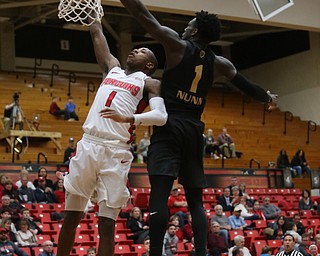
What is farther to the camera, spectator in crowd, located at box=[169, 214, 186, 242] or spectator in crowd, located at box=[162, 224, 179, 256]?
spectator in crowd, located at box=[169, 214, 186, 242]

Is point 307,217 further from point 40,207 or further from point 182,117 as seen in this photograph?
point 182,117

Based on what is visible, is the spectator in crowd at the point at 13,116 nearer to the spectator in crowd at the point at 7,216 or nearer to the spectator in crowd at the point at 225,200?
the spectator in crowd at the point at 225,200

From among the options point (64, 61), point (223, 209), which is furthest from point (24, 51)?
point (223, 209)

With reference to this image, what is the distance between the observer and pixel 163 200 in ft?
18.5

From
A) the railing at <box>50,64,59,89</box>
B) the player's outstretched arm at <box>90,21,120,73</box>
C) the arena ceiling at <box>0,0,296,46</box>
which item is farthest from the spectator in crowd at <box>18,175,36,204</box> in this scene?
the arena ceiling at <box>0,0,296,46</box>

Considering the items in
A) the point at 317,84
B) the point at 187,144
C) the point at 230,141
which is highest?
the point at 317,84

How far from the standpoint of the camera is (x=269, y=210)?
677 inches

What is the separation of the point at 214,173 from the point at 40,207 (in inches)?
265

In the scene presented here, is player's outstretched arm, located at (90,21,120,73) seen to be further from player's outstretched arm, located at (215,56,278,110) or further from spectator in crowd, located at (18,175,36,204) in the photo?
spectator in crowd, located at (18,175,36,204)

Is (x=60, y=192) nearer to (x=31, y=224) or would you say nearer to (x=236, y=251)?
(x=31, y=224)

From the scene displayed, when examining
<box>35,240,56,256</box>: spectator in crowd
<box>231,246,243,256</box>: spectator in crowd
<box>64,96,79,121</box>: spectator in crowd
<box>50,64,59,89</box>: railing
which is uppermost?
<box>50,64,59,89</box>: railing

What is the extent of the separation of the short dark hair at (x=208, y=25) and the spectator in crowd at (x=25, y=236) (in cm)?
771

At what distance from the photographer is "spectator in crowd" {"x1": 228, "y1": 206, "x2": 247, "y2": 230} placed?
15.4 m

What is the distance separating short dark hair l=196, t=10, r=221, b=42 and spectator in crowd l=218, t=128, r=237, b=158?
16.6m
